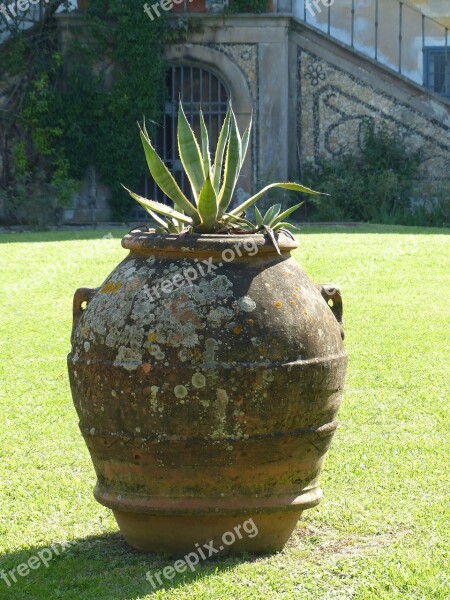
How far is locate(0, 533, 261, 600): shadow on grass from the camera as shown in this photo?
4.18 meters

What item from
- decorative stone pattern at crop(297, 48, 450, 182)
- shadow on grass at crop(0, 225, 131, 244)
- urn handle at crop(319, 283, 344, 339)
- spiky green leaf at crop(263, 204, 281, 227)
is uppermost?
decorative stone pattern at crop(297, 48, 450, 182)

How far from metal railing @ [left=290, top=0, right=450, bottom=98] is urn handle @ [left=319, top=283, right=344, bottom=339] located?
705 inches

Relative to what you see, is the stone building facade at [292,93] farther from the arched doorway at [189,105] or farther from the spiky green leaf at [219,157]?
the spiky green leaf at [219,157]

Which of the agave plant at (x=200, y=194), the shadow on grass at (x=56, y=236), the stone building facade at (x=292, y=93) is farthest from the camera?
the stone building facade at (x=292, y=93)

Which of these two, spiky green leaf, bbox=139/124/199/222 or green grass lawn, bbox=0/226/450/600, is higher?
spiky green leaf, bbox=139/124/199/222

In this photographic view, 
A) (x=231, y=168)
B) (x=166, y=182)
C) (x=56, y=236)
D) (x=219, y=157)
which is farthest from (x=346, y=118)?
(x=166, y=182)

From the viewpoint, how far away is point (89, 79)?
69.8 feet

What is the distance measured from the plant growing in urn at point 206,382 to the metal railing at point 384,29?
18369 millimetres

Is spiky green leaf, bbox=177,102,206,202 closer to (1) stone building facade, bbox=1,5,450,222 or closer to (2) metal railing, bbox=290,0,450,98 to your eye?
(1) stone building facade, bbox=1,5,450,222

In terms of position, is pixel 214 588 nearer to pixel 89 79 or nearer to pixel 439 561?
pixel 439 561

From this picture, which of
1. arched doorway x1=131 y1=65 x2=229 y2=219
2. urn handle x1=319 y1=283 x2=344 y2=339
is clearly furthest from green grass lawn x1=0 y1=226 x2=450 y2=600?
arched doorway x1=131 y1=65 x2=229 y2=219

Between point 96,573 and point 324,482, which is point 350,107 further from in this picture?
point 96,573

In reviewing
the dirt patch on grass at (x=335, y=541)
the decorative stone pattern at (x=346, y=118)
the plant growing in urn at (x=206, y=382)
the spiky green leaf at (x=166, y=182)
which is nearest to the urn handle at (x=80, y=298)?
the plant growing in urn at (x=206, y=382)

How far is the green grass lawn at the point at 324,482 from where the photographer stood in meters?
4.26
